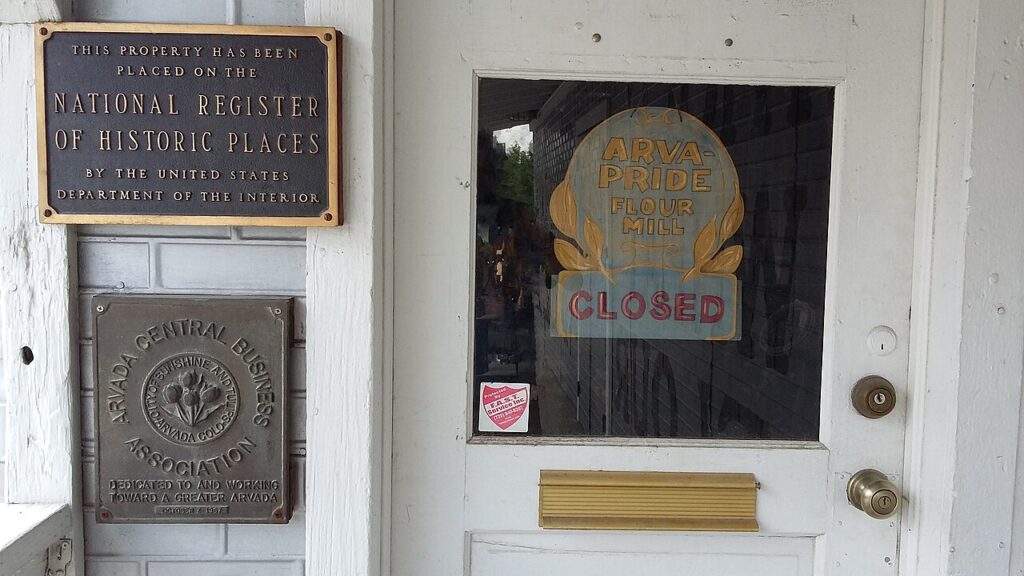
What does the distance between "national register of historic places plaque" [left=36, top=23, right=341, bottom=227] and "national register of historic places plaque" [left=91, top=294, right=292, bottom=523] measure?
0.22m

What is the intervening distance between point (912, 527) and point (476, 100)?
1.49 metres

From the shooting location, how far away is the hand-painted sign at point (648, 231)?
5.26ft

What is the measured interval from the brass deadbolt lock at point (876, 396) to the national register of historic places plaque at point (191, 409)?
4.48ft

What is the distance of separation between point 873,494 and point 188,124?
1769 millimetres

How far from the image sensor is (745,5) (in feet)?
5.12

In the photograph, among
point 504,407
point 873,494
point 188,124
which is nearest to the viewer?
point 188,124

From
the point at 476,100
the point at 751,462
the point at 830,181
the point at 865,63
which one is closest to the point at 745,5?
the point at 865,63

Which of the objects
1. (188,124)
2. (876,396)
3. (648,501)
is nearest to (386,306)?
(188,124)

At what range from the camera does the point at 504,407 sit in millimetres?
1632

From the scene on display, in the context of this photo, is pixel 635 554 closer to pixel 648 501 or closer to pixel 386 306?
pixel 648 501

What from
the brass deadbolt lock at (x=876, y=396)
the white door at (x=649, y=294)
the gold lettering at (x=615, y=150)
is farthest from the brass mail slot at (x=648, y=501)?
the gold lettering at (x=615, y=150)

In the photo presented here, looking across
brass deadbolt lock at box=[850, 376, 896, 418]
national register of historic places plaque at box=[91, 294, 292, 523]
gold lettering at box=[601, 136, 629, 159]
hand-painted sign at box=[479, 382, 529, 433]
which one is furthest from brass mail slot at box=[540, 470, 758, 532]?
gold lettering at box=[601, 136, 629, 159]

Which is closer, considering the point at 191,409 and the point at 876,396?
the point at 191,409

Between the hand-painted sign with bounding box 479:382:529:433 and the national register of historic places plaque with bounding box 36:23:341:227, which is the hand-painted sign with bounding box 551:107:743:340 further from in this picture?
the national register of historic places plaque with bounding box 36:23:341:227
